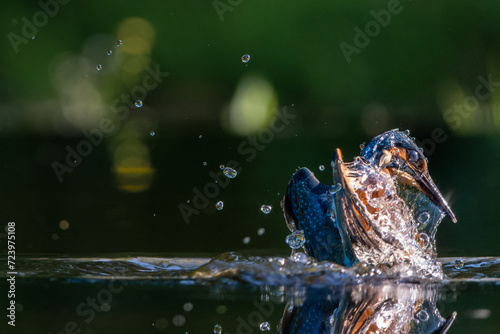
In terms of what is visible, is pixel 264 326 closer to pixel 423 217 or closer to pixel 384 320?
pixel 384 320

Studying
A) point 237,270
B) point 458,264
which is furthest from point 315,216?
point 458,264

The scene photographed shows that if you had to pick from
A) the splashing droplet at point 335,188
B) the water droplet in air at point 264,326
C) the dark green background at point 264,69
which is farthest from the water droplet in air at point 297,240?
the dark green background at point 264,69

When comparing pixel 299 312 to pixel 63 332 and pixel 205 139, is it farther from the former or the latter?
pixel 205 139

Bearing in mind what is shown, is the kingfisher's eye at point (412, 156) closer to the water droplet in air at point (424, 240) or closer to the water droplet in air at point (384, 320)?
the water droplet in air at point (424, 240)

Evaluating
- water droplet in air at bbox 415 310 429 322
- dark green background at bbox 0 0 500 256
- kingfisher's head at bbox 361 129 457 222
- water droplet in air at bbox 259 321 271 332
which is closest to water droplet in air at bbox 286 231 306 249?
kingfisher's head at bbox 361 129 457 222

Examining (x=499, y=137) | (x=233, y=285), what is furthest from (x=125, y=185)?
(x=499, y=137)

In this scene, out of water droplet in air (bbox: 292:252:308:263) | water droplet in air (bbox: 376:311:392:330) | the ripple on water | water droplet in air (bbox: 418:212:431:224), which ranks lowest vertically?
water droplet in air (bbox: 376:311:392:330)

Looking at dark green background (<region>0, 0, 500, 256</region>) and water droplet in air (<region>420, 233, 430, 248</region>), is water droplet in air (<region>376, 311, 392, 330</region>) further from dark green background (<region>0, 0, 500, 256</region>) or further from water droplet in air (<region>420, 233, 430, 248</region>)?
dark green background (<region>0, 0, 500, 256</region>)
